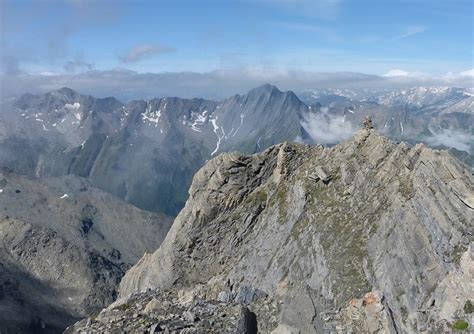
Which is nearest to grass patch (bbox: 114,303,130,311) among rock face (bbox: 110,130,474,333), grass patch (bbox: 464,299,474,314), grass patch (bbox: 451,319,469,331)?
rock face (bbox: 110,130,474,333)

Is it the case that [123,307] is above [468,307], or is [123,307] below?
below

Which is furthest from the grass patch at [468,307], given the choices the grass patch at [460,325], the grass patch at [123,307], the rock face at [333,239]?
the grass patch at [123,307]

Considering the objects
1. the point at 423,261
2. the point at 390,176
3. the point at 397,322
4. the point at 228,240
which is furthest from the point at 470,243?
the point at 228,240

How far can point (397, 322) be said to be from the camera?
1614 inches

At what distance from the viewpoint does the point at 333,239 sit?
53594mm

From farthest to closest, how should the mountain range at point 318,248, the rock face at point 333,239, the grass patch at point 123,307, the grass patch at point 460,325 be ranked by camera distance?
1. the grass patch at point 123,307
2. the rock face at point 333,239
3. the mountain range at point 318,248
4. the grass patch at point 460,325

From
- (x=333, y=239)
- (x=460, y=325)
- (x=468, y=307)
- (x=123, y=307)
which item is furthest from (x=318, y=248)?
(x=123, y=307)

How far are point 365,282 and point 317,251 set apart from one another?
25.2 feet

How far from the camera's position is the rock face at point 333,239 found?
4238cm

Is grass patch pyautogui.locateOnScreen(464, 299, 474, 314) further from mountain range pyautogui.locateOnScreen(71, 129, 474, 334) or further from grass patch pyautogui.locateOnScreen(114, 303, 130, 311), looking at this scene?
grass patch pyautogui.locateOnScreen(114, 303, 130, 311)

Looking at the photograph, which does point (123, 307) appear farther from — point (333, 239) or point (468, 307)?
point (468, 307)

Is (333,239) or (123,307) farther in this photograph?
(333,239)

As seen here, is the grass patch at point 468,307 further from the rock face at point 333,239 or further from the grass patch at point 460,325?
the grass patch at point 460,325

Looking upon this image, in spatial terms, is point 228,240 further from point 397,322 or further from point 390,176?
point 397,322
